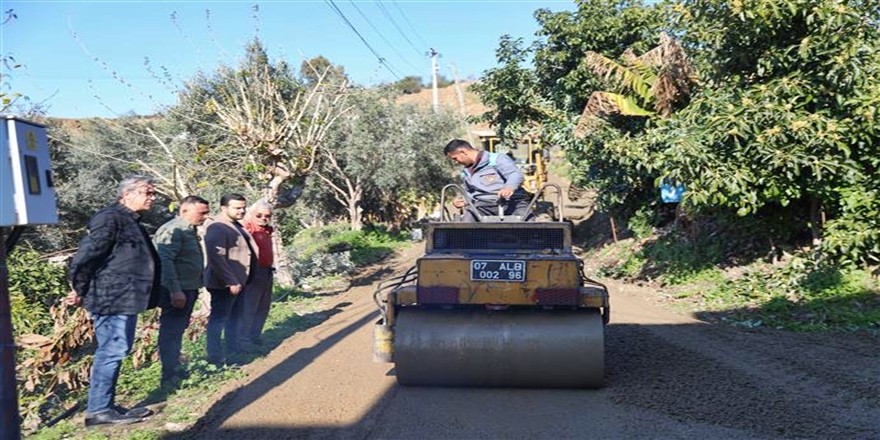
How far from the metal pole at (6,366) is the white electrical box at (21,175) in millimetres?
215

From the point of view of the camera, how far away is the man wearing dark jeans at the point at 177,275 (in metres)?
6.21

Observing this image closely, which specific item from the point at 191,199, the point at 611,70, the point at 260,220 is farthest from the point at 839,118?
the point at 191,199

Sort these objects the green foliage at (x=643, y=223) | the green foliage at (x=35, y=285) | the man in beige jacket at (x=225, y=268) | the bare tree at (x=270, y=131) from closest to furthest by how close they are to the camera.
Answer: the man in beige jacket at (x=225, y=268) → the green foliage at (x=35, y=285) → the bare tree at (x=270, y=131) → the green foliage at (x=643, y=223)

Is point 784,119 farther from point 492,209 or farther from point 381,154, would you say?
point 381,154

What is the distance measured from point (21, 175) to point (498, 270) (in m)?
3.46

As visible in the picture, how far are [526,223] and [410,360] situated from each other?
1650 mm

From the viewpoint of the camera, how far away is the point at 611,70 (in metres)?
13.1

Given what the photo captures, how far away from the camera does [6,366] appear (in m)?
3.77

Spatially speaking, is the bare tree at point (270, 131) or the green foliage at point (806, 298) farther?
the bare tree at point (270, 131)

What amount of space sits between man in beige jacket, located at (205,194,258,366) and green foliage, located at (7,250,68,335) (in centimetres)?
383

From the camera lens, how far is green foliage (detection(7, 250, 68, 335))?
975 centimetres

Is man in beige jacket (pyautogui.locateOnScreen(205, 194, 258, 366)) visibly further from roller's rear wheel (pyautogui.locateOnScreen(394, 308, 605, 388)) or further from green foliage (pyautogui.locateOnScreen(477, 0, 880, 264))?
green foliage (pyautogui.locateOnScreen(477, 0, 880, 264))

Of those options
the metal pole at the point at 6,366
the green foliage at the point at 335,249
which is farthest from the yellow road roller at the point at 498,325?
the green foliage at the point at 335,249

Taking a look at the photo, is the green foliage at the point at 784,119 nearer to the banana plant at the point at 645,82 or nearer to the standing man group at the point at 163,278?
the banana plant at the point at 645,82
